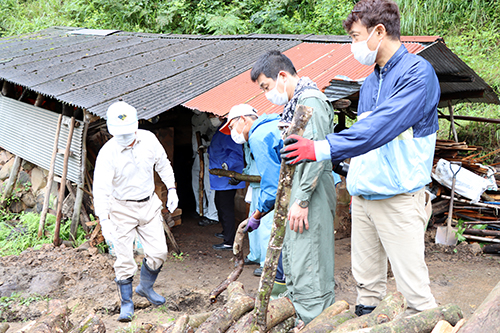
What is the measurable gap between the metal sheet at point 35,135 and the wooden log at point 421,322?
5.19m

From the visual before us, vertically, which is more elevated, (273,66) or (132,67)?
A: (273,66)

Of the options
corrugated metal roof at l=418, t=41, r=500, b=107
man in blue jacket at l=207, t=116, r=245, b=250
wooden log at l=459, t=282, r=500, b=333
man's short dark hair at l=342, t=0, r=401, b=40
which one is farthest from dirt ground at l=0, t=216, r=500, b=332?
man's short dark hair at l=342, t=0, r=401, b=40

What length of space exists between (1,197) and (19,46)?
3542 millimetres

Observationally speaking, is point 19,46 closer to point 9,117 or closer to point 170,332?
point 9,117

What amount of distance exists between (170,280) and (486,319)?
4157 millimetres

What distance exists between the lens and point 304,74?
5.14 meters

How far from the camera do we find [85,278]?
532 centimetres

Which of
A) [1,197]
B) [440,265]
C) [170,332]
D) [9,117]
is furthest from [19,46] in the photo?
[440,265]

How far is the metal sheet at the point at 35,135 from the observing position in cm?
618

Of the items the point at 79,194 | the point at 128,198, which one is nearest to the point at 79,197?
the point at 79,194

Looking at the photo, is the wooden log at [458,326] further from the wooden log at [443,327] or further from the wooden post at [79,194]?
the wooden post at [79,194]

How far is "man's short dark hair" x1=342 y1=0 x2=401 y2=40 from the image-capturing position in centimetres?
253

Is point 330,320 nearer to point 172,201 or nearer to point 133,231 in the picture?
point 172,201

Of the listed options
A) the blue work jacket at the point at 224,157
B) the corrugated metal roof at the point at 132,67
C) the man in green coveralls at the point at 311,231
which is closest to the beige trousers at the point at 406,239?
the man in green coveralls at the point at 311,231
